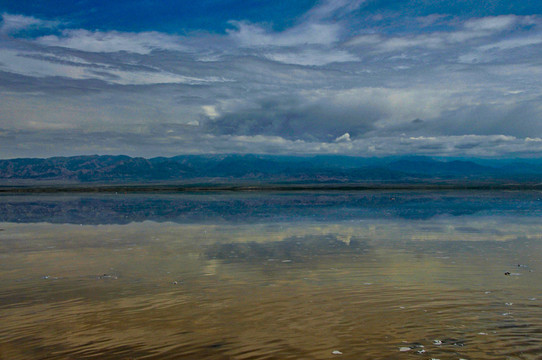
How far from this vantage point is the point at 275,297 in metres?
14.2

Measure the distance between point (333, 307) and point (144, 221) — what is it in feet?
99.6

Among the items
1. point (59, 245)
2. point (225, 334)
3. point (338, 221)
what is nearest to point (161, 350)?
point (225, 334)

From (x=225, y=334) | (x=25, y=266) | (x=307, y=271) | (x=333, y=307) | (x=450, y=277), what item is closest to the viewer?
(x=225, y=334)

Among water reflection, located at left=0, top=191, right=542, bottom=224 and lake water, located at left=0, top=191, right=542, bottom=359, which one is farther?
water reflection, located at left=0, top=191, right=542, bottom=224

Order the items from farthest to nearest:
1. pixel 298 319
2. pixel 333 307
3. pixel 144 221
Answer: pixel 144 221 < pixel 333 307 < pixel 298 319

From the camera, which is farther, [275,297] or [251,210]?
[251,210]

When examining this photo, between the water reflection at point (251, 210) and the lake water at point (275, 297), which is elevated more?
the lake water at point (275, 297)

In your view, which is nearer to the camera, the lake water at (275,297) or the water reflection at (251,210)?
the lake water at (275,297)

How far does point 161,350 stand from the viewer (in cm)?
991

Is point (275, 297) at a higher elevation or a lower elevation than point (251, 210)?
higher

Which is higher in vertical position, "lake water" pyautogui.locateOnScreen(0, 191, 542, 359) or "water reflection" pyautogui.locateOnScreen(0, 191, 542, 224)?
"lake water" pyautogui.locateOnScreen(0, 191, 542, 359)

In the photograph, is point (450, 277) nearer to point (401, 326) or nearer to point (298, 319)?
point (401, 326)

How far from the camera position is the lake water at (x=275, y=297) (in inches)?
397

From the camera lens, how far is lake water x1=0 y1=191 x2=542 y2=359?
10.1m
